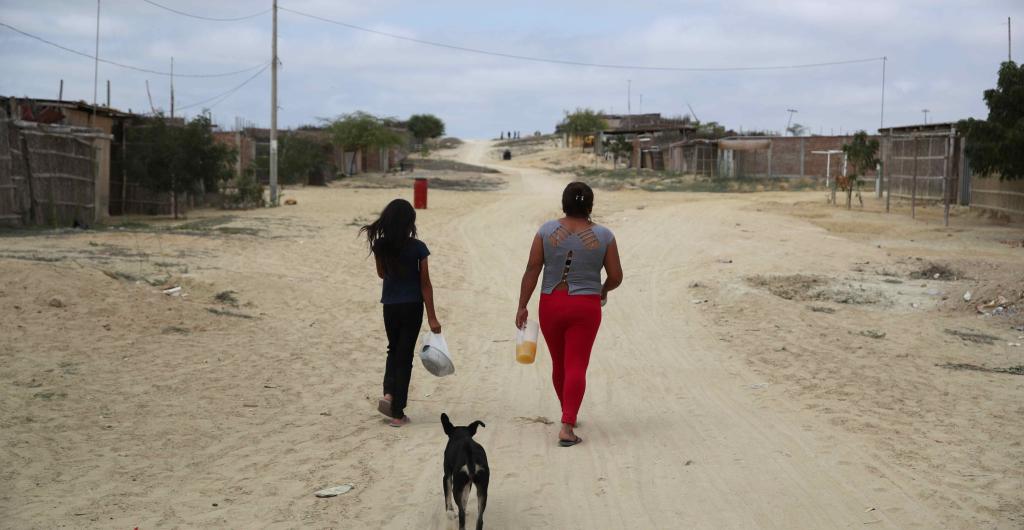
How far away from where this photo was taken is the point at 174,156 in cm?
2566

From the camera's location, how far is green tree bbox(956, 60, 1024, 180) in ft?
68.9

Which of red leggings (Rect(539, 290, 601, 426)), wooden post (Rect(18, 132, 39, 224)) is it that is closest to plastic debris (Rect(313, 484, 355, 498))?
red leggings (Rect(539, 290, 601, 426))

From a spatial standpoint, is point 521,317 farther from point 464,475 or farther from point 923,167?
point 923,167

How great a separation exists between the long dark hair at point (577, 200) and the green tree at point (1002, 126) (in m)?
17.0

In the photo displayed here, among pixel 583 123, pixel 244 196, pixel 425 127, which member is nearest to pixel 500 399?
pixel 244 196

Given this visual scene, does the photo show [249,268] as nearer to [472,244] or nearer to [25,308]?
[25,308]

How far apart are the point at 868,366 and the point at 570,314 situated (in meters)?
4.32

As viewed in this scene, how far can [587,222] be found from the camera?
7.00 m

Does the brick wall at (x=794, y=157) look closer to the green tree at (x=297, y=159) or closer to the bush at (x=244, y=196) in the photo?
the green tree at (x=297, y=159)

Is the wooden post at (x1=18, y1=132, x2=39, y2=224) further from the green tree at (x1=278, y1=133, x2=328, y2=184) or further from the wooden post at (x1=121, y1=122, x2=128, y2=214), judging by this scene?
the green tree at (x1=278, y1=133, x2=328, y2=184)

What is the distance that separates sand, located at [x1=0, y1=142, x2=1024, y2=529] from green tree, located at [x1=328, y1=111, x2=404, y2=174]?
3929 cm

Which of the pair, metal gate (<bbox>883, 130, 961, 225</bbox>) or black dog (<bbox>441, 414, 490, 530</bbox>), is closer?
black dog (<bbox>441, 414, 490, 530</bbox>)

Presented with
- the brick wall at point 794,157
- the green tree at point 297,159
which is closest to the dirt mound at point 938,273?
the brick wall at point 794,157

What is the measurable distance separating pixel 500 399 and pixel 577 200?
248 centimetres
